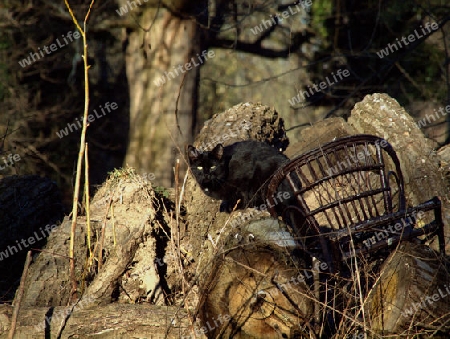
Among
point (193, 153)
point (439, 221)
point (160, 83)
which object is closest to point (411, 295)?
point (439, 221)

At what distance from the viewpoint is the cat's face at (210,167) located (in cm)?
512

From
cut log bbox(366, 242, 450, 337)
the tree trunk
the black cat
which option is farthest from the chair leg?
the tree trunk

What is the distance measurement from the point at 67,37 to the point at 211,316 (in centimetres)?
701

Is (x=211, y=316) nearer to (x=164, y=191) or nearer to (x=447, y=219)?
(x=164, y=191)

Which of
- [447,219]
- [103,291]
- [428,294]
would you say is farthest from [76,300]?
[447,219]

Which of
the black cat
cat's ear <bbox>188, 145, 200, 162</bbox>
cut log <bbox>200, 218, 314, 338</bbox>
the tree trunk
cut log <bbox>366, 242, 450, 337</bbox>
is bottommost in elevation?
cut log <bbox>366, 242, 450, 337</bbox>

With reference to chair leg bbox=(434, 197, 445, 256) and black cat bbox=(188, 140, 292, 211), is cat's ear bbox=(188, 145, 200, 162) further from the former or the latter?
chair leg bbox=(434, 197, 445, 256)

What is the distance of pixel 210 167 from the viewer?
5.23 m

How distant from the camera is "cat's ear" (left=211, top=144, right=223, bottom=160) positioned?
5.11 m

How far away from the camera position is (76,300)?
338cm

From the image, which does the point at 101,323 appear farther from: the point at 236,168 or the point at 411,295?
the point at 236,168

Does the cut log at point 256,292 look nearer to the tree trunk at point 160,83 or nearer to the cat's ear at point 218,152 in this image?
the cat's ear at point 218,152

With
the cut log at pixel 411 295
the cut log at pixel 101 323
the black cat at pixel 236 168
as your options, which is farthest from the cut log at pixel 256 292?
the black cat at pixel 236 168

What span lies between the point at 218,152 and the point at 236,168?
0.27 metres
